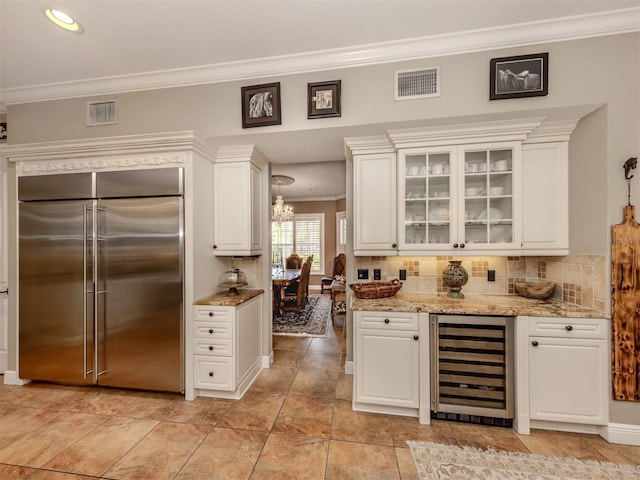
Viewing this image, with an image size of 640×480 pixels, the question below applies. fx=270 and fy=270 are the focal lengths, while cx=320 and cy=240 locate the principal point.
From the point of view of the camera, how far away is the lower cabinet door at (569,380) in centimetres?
194

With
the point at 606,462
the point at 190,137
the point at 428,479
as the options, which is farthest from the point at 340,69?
the point at 606,462

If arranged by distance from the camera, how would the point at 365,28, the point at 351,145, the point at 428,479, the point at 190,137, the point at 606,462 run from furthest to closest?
1. the point at 351,145
2. the point at 190,137
3. the point at 365,28
4. the point at 606,462
5. the point at 428,479

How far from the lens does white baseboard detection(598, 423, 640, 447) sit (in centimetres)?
190

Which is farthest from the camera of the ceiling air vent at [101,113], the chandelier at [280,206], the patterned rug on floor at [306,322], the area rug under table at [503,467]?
the chandelier at [280,206]

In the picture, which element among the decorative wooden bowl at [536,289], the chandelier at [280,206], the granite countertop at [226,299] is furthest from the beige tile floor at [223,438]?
the chandelier at [280,206]

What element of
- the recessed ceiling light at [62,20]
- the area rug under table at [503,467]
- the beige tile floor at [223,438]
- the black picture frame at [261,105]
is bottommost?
the beige tile floor at [223,438]

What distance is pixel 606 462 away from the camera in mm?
1741

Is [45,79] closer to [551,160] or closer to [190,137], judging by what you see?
[190,137]

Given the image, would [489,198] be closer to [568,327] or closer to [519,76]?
[519,76]

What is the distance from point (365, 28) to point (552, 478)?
3.19 m

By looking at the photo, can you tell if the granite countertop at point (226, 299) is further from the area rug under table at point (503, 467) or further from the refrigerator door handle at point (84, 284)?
the area rug under table at point (503, 467)

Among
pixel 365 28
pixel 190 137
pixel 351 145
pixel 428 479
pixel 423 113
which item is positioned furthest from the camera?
pixel 351 145

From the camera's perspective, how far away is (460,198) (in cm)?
235

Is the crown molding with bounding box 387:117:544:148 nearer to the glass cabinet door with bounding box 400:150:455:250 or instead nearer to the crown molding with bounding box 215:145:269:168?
the glass cabinet door with bounding box 400:150:455:250
